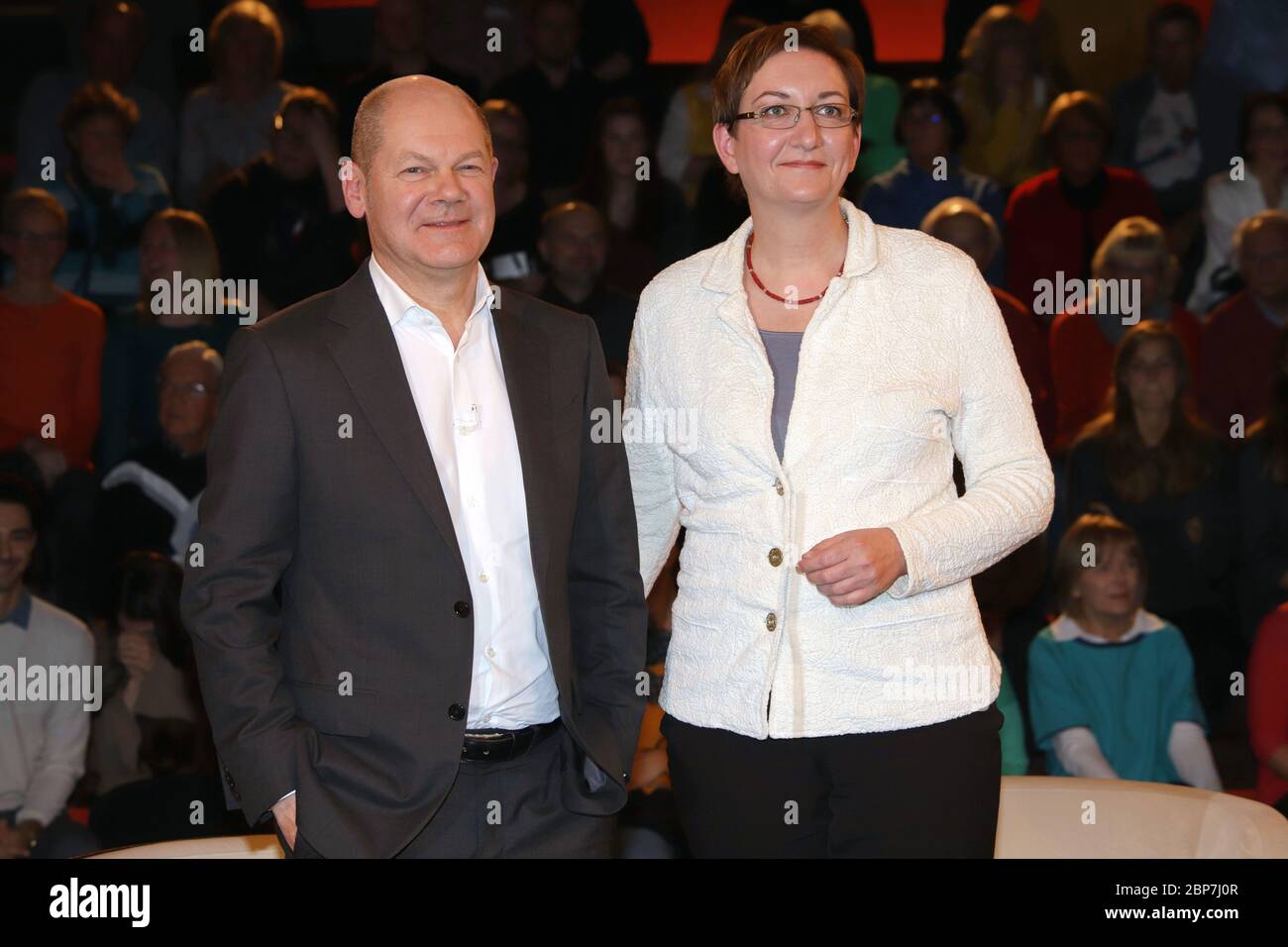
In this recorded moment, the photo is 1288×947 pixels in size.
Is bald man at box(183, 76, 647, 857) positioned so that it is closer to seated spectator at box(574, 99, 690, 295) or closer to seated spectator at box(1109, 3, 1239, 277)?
seated spectator at box(574, 99, 690, 295)

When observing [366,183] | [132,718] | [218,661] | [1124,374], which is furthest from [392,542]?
[1124,374]

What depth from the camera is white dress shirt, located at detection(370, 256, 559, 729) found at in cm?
210

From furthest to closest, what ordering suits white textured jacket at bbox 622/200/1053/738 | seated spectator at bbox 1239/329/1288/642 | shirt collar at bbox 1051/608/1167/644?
seated spectator at bbox 1239/329/1288/642, shirt collar at bbox 1051/608/1167/644, white textured jacket at bbox 622/200/1053/738

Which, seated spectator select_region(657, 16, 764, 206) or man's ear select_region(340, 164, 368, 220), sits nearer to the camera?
man's ear select_region(340, 164, 368, 220)

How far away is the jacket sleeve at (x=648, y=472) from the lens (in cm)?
236

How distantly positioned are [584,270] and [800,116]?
253cm

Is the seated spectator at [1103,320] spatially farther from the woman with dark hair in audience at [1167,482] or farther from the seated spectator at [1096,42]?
the seated spectator at [1096,42]

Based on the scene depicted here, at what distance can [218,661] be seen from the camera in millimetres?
2033

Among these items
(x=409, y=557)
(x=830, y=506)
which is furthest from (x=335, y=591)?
(x=830, y=506)

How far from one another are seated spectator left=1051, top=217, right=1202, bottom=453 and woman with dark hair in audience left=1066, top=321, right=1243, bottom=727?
0.53ft

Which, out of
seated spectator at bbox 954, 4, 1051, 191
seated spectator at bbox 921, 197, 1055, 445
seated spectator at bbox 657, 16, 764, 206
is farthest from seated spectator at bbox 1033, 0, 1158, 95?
seated spectator at bbox 657, 16, 764, 206

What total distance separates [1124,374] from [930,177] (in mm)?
861

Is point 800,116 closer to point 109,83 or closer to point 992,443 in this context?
point 992,443

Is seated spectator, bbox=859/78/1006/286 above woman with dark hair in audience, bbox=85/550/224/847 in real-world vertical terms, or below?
above
